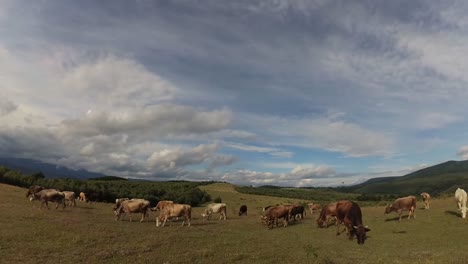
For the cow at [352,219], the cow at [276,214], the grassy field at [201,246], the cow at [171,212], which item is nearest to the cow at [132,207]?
the cow at [171,212]

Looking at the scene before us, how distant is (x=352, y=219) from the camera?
1075 inches

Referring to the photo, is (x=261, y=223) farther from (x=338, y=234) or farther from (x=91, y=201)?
(x=91, y=201)

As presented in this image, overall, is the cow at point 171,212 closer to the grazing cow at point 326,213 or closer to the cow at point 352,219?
the grazing cow at point 326,213

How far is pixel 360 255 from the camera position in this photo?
68.2 ft

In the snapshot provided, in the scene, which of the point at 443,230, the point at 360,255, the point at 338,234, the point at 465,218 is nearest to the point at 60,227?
the point at 360,255

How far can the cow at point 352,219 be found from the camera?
83.0ft

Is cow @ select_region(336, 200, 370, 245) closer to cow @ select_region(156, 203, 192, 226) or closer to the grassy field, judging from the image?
the grassy field

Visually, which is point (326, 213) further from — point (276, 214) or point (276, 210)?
point (276, 210)

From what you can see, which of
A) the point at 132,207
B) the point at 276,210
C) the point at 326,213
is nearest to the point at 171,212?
the point at 132,207

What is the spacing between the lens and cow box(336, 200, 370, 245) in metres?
25.3

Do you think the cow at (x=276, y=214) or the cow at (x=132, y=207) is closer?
the cow at (x=132, y=207)

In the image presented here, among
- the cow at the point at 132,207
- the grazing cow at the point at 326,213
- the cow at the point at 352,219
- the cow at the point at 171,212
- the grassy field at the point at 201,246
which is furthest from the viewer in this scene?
the cow at the point at 132,207

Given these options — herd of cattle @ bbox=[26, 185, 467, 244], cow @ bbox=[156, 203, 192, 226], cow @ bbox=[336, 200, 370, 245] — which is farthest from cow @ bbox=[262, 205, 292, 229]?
cow @ bbox=[156, 203, 192, 226]

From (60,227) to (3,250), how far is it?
6018 mm
